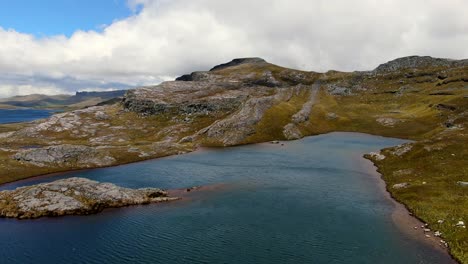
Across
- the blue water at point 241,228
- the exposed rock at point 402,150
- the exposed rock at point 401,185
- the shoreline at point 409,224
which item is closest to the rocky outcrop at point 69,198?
the blue water at point 241,228

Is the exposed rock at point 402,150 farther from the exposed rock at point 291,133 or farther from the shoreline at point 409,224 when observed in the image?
the exposed rock at point 291,133

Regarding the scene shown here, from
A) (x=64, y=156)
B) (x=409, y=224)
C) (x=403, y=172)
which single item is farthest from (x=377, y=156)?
(x=64, y=156)

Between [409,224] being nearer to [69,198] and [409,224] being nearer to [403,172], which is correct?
[403,172]

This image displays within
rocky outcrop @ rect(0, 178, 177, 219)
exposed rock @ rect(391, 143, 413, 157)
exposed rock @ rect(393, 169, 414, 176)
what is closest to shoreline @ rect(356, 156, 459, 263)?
exposed rock @ rect(393, 169, 414, 176)

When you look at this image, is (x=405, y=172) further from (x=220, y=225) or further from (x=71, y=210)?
(x=71, y=210)

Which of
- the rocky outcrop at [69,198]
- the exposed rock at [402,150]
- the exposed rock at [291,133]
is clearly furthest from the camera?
the exposed rock at [291,133]
